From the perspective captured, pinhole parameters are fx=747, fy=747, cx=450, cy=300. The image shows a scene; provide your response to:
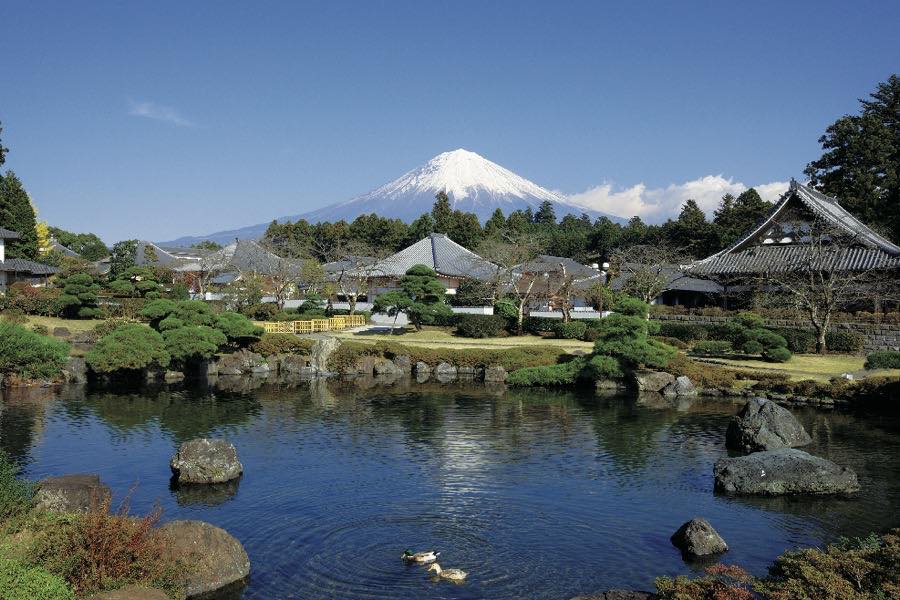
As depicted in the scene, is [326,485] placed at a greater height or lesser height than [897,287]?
lesser

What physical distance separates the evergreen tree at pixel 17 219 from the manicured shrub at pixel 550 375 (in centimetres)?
4345

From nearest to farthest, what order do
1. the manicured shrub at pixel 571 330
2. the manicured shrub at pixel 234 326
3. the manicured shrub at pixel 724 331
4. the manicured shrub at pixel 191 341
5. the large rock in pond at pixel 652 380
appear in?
the large rock in pond at pixel 652 380 < the manicured shrub at pixel 191 341 < the manicured shrub at pixel 234 326 < the manicured shrub at pixel 724 331 < the manicured shrub at pixel 571 330

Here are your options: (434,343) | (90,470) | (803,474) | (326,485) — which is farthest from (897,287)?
(90,470)

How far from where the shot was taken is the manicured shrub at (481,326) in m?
38.8

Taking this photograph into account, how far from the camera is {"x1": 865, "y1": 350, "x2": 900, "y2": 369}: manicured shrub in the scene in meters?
27.3

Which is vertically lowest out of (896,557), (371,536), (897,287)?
(371,536)

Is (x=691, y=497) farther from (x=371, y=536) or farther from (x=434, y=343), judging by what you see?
(x=434, y=343)

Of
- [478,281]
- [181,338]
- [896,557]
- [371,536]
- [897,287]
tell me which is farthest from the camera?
[478,281]

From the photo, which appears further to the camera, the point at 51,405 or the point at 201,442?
the point at 51,405

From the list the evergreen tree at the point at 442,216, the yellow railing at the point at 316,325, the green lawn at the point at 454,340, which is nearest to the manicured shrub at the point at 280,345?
the green lawn at the point at 454,340

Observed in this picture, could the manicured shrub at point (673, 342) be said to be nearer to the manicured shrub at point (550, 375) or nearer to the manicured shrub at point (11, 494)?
the manicured shrub at point (550, 375)

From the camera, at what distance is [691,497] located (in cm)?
1491

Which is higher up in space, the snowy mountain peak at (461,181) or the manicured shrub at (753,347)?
the snowy mountain peak at (461,181)

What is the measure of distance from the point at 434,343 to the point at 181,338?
11950mm
